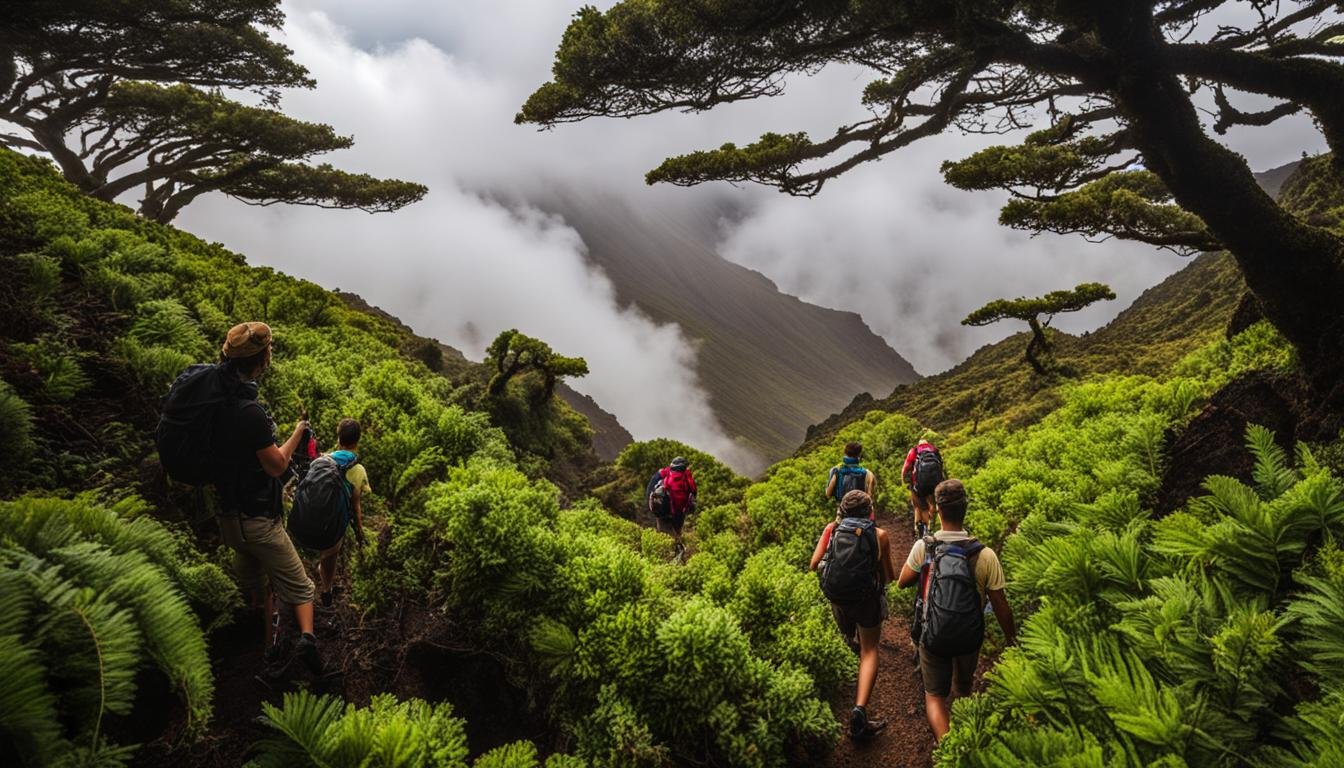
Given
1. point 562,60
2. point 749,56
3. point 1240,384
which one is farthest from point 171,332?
point 1240,384

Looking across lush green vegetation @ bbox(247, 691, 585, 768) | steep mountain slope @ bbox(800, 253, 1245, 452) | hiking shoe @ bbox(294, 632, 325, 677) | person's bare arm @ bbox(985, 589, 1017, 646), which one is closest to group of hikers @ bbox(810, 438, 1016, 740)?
person's bare arm @ bbox(985, 589, 1017, 646)

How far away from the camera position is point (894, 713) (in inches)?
220

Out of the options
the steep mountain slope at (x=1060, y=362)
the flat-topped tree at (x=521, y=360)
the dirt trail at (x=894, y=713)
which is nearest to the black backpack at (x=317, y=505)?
the dirt trail at (x=894, y=713)

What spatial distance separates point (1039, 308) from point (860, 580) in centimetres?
2263

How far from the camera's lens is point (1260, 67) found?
5848 mm

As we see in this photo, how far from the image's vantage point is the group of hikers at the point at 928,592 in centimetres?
399

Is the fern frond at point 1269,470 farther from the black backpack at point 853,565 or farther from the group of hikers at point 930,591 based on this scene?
the black backpack at point 853,565

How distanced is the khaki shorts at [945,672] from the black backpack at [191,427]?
522 centimetres

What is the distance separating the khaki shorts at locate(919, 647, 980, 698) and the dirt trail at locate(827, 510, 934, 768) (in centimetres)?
55

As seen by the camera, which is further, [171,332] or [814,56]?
[814,56]

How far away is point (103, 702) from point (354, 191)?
932 inches

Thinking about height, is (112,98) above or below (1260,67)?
below

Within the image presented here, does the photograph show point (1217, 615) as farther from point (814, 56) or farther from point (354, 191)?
point (354, 191)

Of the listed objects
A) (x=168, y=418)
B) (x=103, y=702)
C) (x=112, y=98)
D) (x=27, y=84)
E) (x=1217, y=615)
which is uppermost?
(x=112, y=98)
